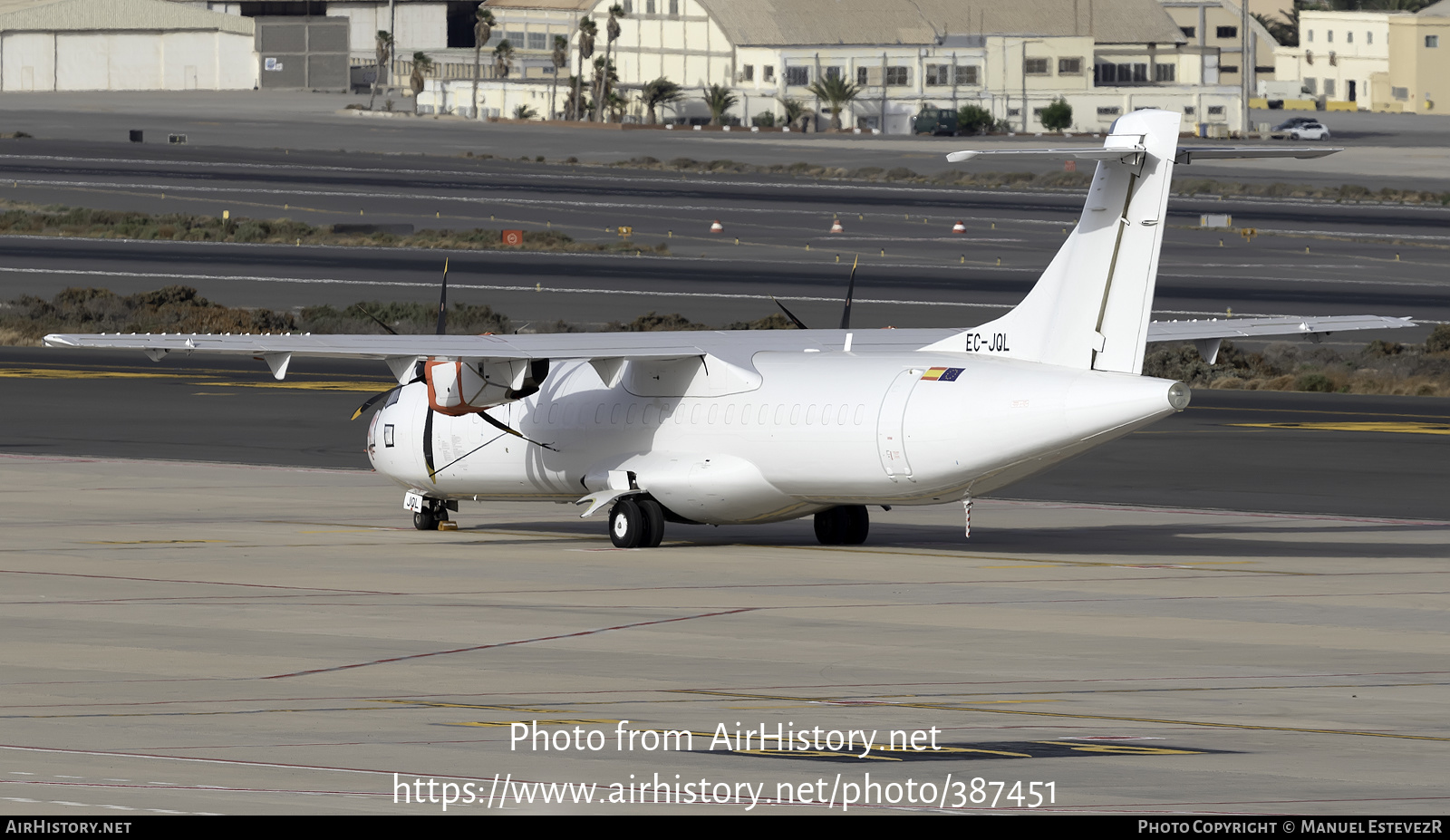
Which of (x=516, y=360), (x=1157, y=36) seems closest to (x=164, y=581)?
(x=516, y=360)

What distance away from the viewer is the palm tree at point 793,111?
524 ft

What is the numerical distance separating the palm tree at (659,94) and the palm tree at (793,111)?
9.23 metres

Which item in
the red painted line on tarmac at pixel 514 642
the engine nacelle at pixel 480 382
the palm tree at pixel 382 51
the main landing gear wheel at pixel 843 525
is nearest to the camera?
the red painted line on tarmac at pixel 514 642

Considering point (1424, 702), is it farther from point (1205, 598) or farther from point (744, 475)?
point (744, 475)

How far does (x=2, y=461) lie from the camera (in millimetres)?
38344

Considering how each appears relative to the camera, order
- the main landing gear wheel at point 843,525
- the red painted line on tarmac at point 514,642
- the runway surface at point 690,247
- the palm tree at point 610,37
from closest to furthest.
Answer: the red painted line on tarmac at point 514,642 < the main landing gear wheel at point 843,525 < the runway surface at point 690,247 < the palm tree at point 610,37

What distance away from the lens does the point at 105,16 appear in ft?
629

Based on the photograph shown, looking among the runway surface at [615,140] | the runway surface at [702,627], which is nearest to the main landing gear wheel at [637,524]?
the runway surface at [702,627]

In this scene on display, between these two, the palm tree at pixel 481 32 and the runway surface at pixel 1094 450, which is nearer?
the runway surface at pixel 1094 450

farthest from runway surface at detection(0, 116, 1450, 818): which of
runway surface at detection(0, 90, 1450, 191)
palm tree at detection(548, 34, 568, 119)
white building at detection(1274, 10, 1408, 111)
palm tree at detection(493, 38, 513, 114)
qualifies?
white building at detection(1274, 10, 1408, 111)

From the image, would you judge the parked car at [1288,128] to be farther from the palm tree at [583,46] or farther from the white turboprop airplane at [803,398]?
the white turboprop airplane at [803,398]

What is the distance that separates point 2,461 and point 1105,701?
90.0 ft

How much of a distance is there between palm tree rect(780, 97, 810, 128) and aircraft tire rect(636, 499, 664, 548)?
133966 mm

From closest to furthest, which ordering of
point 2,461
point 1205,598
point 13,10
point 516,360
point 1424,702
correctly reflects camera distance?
point 1424,702
point 1205,598
point 516,360
point 2,461
point 13,10
